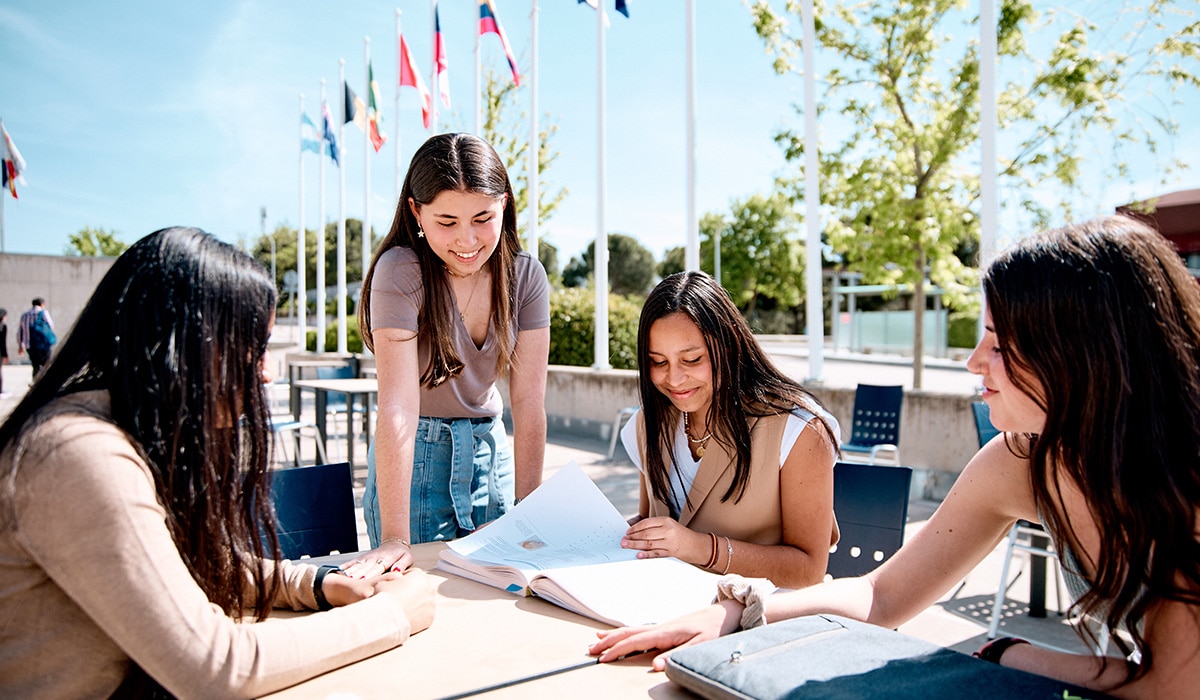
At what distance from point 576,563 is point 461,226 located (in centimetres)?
81

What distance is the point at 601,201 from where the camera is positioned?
31.2ft

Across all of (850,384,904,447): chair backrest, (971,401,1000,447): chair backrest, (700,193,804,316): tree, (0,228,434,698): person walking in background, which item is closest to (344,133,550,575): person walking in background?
(0,228,434,698): person walking in background

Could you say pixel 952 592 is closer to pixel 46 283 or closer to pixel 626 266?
pixel 46 283

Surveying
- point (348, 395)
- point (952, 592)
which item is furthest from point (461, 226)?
point (348, 395)

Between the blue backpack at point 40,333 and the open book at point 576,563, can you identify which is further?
the blue backpack at point 40,333

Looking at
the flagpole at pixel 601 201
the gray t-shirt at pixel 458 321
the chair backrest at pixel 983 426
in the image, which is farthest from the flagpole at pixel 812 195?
the gray t-shirt at pixel 458 321

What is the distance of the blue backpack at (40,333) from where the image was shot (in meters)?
14.5

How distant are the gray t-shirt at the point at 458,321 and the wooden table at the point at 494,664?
25.8 inches

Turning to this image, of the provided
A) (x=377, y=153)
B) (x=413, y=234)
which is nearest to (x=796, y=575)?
(x=413, y=234)

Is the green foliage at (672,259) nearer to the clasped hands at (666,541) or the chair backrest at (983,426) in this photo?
the chair backrest at (983,426)

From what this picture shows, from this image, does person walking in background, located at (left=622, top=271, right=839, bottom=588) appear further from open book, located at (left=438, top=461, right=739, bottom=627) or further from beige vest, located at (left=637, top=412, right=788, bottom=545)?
open book, located at (left=438, top=461, right=739, bottom=627)

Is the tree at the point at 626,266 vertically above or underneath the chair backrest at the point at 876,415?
above

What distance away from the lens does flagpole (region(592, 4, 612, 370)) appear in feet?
29.4

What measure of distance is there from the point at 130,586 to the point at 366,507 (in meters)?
1.11
